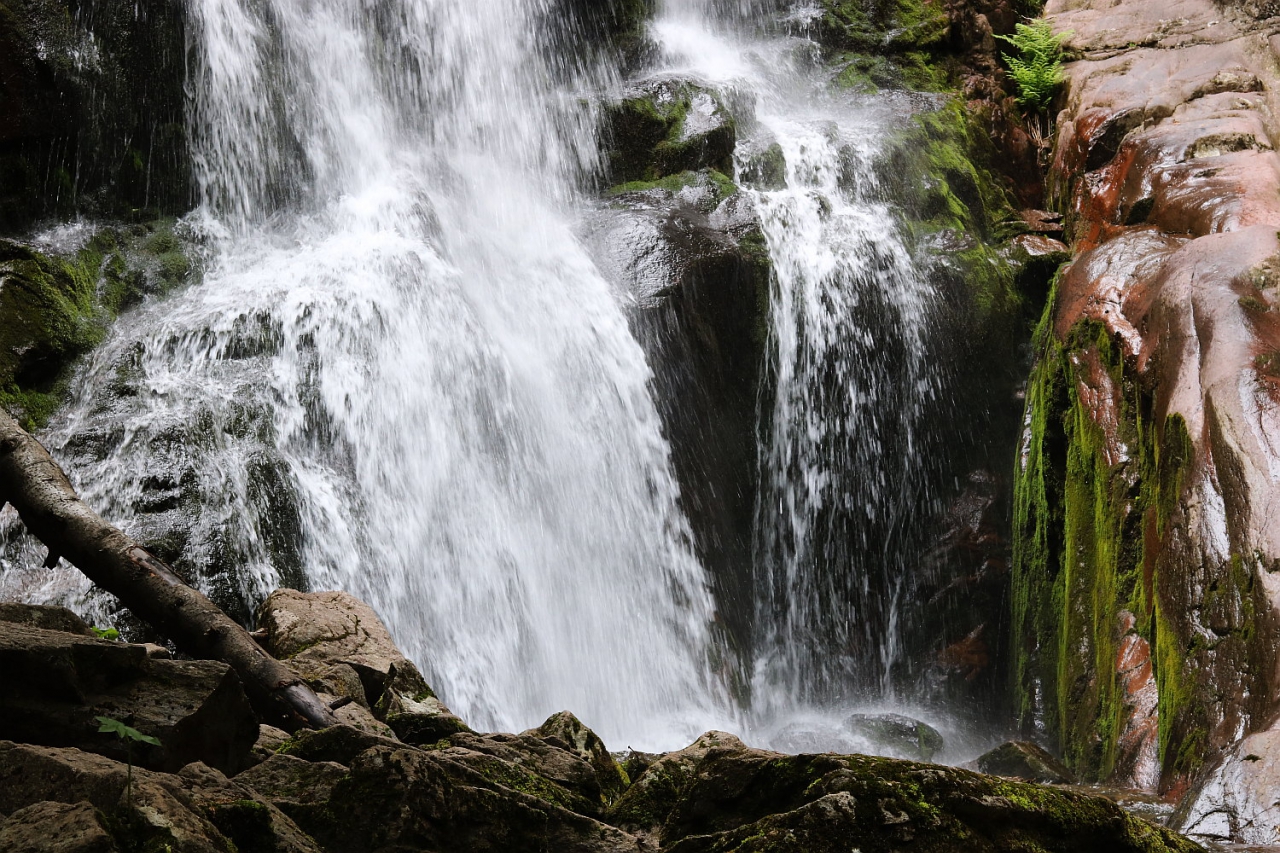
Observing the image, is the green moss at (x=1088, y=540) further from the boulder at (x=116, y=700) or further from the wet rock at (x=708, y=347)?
the boulder at (x=116, y=700)

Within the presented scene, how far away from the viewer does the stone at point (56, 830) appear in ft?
5.55

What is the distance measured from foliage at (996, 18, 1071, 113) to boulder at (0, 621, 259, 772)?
40.0ft

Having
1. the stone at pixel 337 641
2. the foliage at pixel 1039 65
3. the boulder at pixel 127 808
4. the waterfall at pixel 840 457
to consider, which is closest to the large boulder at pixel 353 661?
the stone at pixel 337 641

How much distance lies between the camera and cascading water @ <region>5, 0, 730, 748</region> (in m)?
6.80

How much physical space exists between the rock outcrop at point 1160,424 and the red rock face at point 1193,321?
15 mm

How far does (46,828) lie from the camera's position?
5.74 feet

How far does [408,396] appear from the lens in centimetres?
812

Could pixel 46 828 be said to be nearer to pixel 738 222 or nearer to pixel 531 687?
pixel 531 687

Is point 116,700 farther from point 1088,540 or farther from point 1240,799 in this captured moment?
point 1088,540

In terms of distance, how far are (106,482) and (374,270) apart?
3.22 metres

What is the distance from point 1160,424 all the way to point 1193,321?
2.45 ft

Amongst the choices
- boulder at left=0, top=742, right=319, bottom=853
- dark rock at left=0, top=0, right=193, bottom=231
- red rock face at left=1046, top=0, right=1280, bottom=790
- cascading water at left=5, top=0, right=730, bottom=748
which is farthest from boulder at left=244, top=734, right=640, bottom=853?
dark rock at left=0, top=0, right=193, bottom=231

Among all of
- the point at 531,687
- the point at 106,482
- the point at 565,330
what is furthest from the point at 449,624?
the point at 565,330

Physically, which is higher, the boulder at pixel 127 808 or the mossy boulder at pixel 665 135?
the mossy boulder at pixel 665 135
